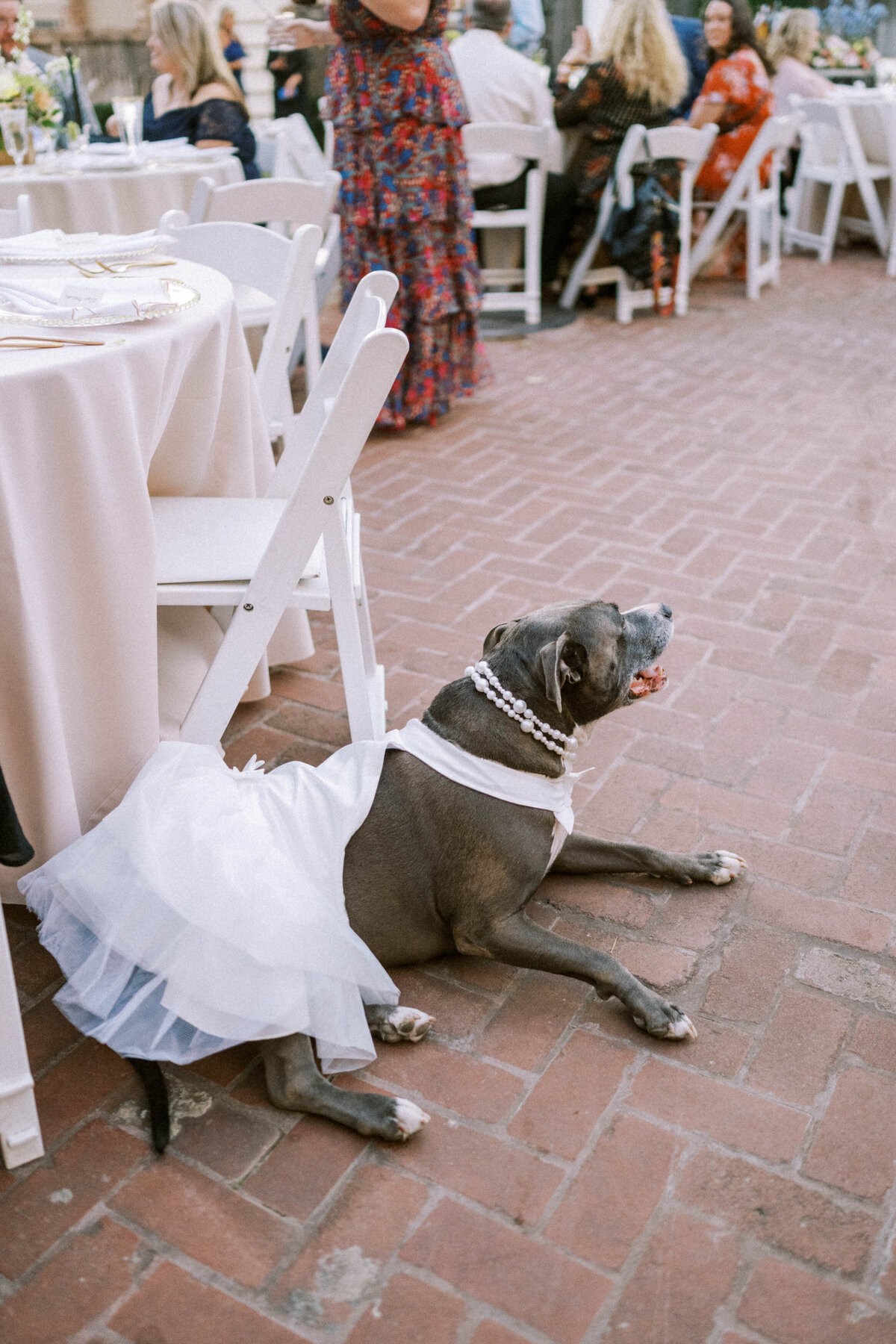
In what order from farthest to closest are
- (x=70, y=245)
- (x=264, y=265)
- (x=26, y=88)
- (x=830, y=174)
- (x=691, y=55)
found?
(x=691, y=55), (x=830, y=174), (x=26, y=88), (x=264, y=265), (x=70, y=245)

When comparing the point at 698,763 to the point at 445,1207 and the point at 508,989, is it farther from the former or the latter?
the point at 445,1207

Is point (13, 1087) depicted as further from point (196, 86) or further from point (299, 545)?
point (196, 86)

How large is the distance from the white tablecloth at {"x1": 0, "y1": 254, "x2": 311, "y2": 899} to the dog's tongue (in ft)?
3.29

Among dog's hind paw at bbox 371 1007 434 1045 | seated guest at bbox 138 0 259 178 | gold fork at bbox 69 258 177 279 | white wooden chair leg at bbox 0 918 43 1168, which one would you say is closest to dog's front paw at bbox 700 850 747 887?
dog's hind paw at bbox 371 1007 434 1045

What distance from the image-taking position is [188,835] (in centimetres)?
195

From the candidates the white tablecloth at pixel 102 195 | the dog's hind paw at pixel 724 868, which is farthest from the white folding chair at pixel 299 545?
the white tablecloth at pixel 102 195

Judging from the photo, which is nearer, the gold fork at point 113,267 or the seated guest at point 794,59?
the gold fork at point 113,267

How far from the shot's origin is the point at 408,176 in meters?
4.84

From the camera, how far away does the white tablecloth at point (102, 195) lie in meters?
4.52

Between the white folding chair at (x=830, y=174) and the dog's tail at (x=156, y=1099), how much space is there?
834 cm

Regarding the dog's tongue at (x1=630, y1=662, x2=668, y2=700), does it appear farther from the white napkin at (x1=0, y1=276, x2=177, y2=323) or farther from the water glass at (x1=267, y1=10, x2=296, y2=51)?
the water glass at (x1=267, y1=10, x2=296, y2=51)

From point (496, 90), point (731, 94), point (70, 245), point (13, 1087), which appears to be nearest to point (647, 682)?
point (13, 1087)

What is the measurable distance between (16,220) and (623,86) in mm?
4635

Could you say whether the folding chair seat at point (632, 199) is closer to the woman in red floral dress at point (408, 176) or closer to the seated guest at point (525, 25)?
the woman in red floral dress at point (408, 176)
